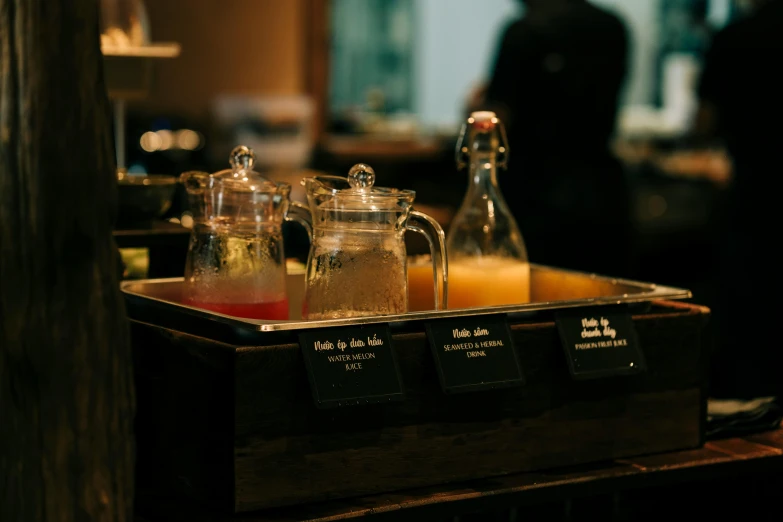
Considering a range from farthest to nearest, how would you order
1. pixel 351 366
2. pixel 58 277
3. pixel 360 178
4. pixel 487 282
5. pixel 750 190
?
pixel 750 190 < pixel 487 282 < pixel 360 178 < pixel 351 366 < pixel 58 277

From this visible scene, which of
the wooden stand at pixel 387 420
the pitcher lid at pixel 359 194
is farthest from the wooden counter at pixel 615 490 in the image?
the pitcher lid at pixel 359 194

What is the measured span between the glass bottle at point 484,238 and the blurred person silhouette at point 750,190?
84.5 inches

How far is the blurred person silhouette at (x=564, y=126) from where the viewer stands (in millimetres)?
3477

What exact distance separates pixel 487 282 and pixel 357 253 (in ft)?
0.86

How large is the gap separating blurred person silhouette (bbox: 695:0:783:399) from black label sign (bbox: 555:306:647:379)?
2270 millimetres

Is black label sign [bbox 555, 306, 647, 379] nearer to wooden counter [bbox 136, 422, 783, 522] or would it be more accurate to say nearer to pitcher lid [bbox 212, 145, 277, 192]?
wooden counter [bbox 136, 422, 783, 522]

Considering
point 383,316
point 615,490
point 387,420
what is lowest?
point 615,490

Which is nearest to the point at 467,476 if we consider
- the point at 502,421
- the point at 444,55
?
the point at 502,421

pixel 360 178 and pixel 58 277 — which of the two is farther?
pixel 360 178

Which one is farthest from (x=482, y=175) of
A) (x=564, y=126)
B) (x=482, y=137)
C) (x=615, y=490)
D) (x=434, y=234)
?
(x=564, y=126)

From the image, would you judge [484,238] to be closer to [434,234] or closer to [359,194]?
[434,234]

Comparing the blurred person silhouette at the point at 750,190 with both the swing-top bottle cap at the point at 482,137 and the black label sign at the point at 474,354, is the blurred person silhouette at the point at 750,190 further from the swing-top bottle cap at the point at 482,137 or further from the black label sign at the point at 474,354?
the black label sign at the point at 474,354

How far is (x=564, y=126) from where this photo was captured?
354cm

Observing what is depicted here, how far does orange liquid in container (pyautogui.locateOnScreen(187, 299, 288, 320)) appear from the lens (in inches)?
48.1
